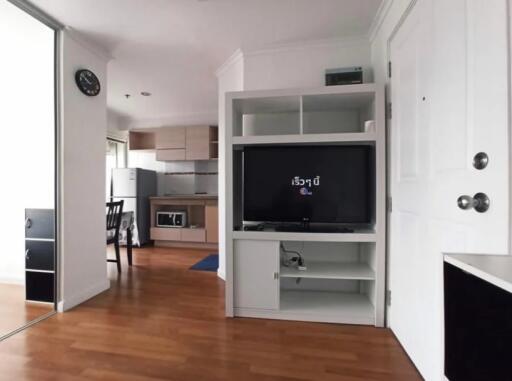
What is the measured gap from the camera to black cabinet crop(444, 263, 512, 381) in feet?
1.72

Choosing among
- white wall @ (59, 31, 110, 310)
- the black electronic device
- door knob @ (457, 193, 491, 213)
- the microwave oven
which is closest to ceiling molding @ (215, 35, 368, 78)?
the black electronic device

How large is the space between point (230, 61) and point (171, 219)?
2.90m

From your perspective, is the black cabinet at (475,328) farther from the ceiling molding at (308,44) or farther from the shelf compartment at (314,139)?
the ceiling molding at (308,44)

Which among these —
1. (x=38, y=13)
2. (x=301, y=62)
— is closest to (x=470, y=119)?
(x=301, y=62)

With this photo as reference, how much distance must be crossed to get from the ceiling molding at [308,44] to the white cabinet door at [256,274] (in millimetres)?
1795

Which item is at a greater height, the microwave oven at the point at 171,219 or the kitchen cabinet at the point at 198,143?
the kitchen cabinet at the point at 198,143

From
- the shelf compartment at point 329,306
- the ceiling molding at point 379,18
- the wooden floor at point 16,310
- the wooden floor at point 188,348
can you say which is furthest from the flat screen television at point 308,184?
the wooden floor at point 16,310

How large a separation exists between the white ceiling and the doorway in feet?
1.38

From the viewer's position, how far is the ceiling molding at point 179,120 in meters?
4.93

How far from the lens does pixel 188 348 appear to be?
5.73ft

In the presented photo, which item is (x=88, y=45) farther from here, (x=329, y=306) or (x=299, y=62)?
(x=329, y=306)

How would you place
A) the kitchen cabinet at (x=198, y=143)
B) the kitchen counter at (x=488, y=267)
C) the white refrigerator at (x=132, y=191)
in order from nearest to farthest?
1. the kitchen counter at (x=488, y=267)
2. the white refrigerator at (x=132, y=191)
3. the kitchen cabinet at (x=198, y=143)

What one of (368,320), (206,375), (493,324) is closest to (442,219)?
(493,324)

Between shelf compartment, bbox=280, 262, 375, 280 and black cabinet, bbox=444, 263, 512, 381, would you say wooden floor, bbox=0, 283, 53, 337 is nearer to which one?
shelf compartment, bbox=280, 262, 375, 280
